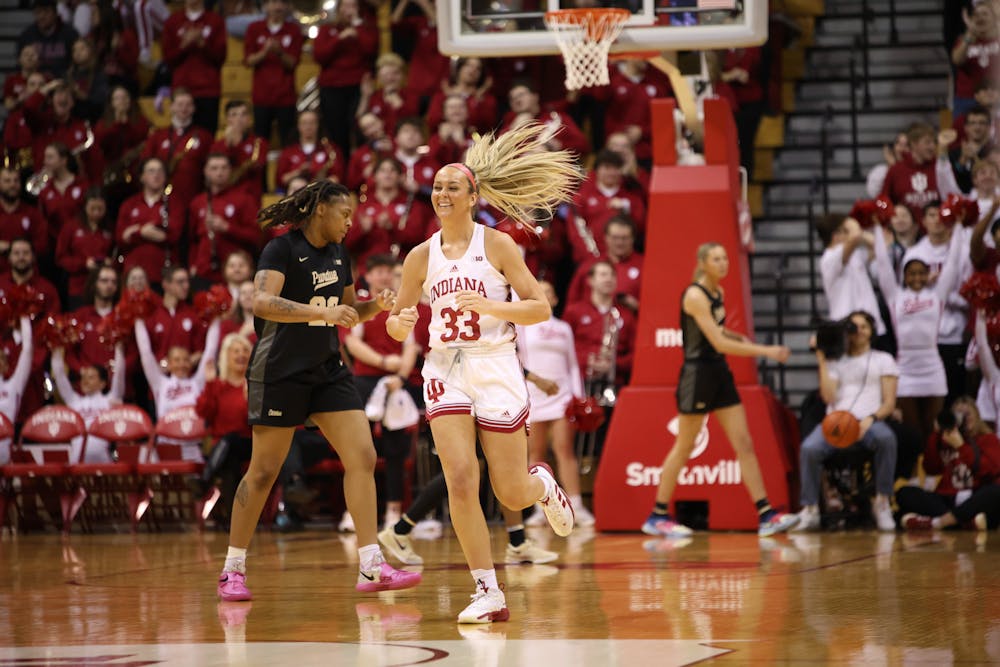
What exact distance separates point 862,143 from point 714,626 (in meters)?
10.6

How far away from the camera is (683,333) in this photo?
35.3 feet

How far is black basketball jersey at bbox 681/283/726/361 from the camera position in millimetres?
10578

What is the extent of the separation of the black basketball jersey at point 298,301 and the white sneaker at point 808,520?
5007 millimetres

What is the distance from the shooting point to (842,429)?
35.8 feet

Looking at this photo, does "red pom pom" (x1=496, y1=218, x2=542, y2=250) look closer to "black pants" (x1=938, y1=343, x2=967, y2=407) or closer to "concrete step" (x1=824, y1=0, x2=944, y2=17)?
"black pants" (x1=938, y1=343, x2=967, y2=407)

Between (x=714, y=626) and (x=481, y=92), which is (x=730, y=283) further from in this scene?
(x=714, y=626)

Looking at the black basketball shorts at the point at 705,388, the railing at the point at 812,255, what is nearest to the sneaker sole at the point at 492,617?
the black basketball shorts at the point at 705,388

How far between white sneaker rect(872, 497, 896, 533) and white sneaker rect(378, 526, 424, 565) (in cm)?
384

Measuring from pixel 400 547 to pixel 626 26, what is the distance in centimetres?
430

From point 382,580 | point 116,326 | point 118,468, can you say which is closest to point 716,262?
point 382,580

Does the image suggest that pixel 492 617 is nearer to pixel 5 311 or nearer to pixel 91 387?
pixel 91 387

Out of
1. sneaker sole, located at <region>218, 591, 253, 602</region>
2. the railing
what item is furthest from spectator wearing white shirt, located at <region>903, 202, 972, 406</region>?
sneaker sole, located at <region>218, 591, 253, 602</region>

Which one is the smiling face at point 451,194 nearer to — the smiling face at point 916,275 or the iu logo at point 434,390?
the iu logo at point 434,390

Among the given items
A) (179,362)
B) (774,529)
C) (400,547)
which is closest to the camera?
(400,547)
